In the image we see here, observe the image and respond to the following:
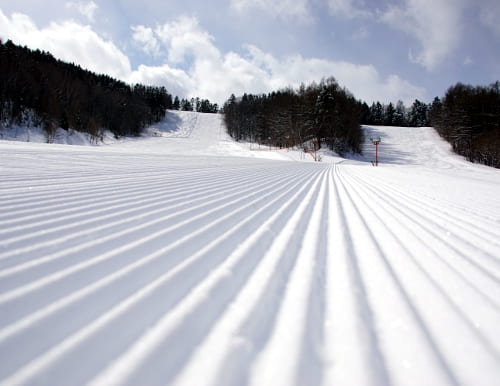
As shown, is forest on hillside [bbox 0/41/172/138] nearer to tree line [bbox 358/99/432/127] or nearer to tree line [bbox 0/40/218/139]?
tree line [bbox 0/40/218/139]

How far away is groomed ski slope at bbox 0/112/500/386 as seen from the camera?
578mm

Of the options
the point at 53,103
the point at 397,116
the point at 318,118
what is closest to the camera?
the point at 53,103

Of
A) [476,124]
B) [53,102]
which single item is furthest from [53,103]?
[476,124]

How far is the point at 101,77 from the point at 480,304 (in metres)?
49.8

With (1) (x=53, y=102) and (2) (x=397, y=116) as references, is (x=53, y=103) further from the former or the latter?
(2) (x=397, y=116)

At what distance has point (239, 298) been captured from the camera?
0.85 meters

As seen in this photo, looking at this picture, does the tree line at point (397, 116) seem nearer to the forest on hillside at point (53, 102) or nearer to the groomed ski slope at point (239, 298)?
the forest on hillside at point (53, 102)

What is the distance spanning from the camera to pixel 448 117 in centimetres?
2398

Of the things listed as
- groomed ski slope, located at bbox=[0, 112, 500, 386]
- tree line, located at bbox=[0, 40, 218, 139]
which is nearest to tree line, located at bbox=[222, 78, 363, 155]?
tree line, located at bbox=[0, 40, 218, 139]

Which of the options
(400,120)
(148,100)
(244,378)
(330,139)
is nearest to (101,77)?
(148,100)

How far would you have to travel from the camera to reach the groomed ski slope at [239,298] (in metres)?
0.58

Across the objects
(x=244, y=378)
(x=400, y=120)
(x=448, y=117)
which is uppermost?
(x=400, y=120)

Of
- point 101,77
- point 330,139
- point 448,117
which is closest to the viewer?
point 330,139

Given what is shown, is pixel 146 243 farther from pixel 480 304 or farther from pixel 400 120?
pixel 400 120
